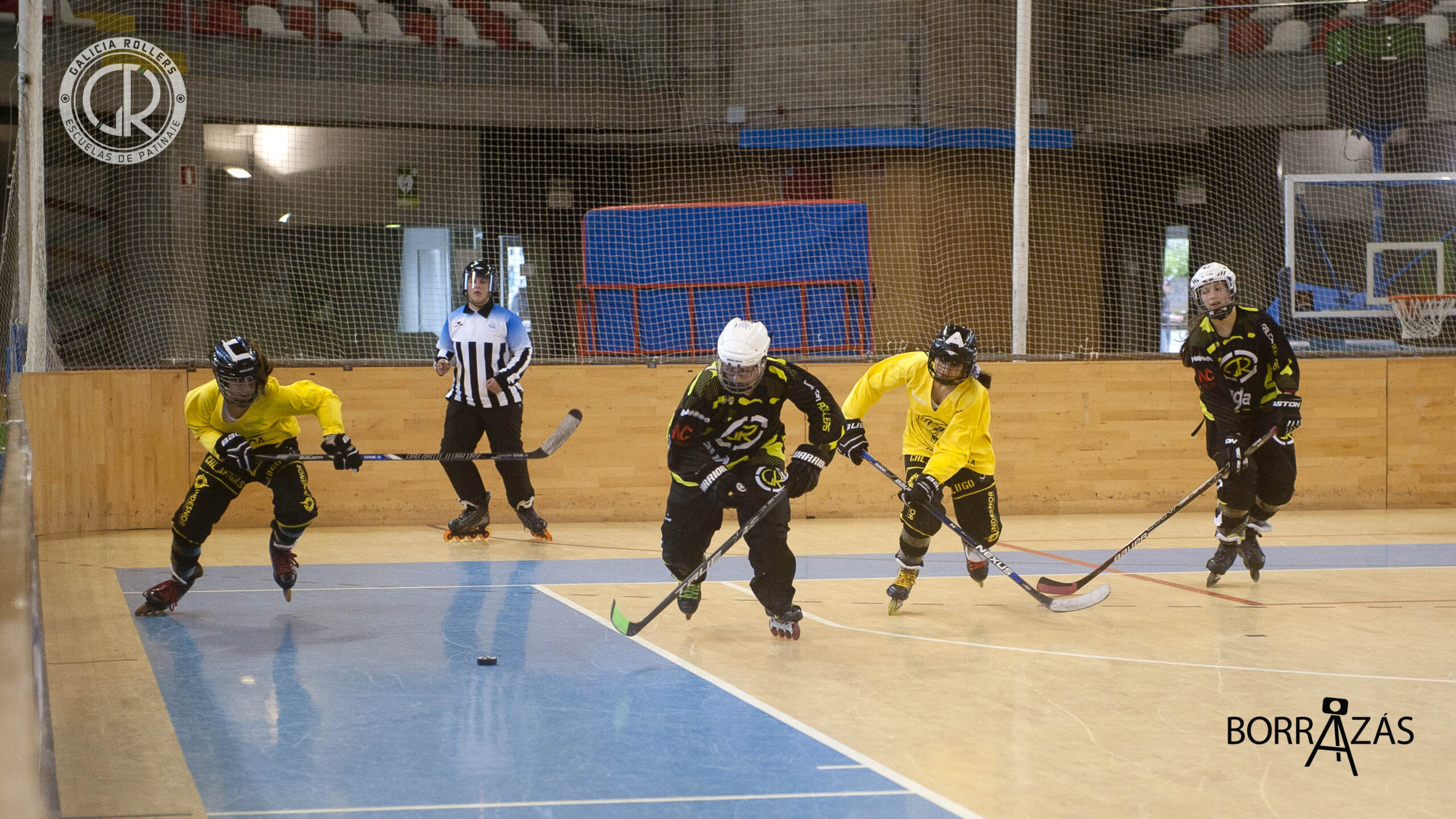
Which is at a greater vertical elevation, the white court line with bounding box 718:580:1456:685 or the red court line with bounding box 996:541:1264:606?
the white court line with bounding box 718:580:1456:685

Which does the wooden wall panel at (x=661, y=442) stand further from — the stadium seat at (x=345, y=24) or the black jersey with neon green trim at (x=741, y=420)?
the stadium seat at (x=345, y=24)

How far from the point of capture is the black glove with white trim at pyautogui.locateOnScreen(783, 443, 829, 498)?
4.95 meters

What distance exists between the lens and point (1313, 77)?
13844 mm

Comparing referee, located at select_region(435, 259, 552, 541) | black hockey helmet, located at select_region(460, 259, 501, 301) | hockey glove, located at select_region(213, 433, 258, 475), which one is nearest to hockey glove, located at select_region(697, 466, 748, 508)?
hockey glove, located at select_region(213, 433, 258, 475)

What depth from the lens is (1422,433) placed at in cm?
967

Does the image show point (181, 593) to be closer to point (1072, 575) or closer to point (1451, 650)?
point (1072, 575)

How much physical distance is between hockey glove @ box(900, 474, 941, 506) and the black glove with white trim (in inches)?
21.3

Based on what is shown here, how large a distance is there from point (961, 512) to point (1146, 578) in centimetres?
141

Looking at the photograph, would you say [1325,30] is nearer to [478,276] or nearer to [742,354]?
[478,276]

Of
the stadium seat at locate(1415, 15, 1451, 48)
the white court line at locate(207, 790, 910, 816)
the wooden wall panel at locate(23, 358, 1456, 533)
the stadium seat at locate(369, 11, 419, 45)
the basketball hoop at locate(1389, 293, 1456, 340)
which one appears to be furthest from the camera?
the stadium seat at locate(1415, 15, 1451, 48)

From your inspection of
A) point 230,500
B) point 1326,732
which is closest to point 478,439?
point 230,500

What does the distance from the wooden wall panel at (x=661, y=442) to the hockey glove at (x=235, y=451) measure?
308 cm

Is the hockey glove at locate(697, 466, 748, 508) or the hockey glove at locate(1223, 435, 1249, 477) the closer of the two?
the hockey glove at locate(697, 466, 748, 508)

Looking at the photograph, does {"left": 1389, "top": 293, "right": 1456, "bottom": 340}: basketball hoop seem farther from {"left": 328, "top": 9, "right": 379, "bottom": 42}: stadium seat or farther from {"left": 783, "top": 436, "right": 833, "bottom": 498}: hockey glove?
{"left": 328, "top": 9, "right": 379, "bottom": 42}: stadium seat
